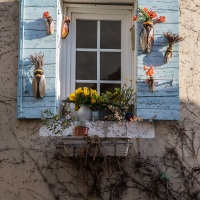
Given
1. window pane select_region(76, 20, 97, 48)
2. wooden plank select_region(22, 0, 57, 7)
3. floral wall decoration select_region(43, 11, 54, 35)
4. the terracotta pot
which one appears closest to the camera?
the terracotta pot

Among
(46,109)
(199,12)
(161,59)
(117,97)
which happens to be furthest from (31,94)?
(199,12)

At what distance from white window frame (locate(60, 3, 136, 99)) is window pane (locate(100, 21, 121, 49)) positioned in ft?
0.16

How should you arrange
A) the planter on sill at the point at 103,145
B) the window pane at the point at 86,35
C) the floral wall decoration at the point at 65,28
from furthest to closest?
the window pane at the point at 86,35
the floral wall decoration at the point at 65,28
the planter on sill at the point at 103,145

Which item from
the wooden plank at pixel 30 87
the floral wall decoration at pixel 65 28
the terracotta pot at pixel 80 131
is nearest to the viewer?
the terracotta pot at pixel 80 131

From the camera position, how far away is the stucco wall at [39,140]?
280 inches

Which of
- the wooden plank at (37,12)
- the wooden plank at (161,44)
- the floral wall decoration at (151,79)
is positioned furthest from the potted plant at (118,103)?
the wooden plank at (37,12)

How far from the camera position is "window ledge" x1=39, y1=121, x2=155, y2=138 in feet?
23.8

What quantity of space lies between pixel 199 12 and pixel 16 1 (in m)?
1.92

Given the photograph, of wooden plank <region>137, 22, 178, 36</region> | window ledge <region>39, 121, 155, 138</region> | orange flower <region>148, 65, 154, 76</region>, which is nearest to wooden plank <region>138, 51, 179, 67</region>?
orange flower <region>148, 65, 154, 76</region>

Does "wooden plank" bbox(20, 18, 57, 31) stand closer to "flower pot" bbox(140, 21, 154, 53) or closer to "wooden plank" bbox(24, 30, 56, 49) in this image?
"wooden plank" bbox(24, 30, 56, 49)

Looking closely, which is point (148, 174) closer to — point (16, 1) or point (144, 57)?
point (144, 57)

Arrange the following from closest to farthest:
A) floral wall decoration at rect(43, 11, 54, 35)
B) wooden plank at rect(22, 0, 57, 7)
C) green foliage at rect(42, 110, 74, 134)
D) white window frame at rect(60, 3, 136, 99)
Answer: green foliage at rect(42, 110, 74, 134)
floral wall decoration at rect(43, 11, 54, 35)
wooden plank at rect(22, 0, 57, 7)
white window frame at rect(60, 3, 136, 99)

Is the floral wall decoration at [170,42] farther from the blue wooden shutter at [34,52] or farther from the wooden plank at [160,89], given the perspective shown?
the blue wooden shutter at [34,52]

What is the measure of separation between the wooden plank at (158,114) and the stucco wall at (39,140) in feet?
0.32
